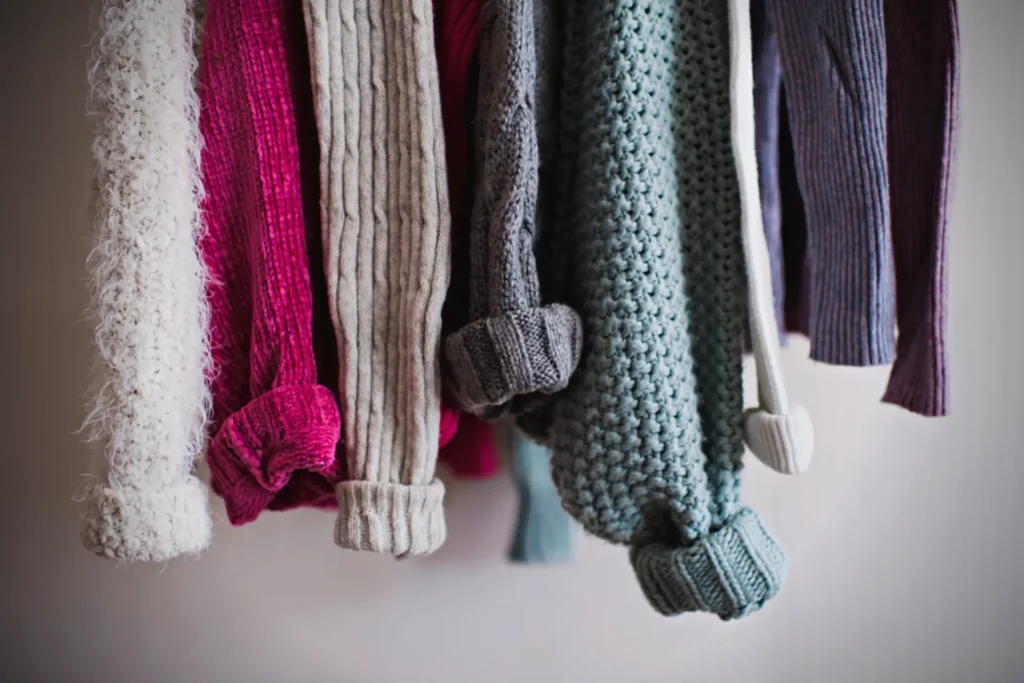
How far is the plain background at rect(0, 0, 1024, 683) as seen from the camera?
0.79 m

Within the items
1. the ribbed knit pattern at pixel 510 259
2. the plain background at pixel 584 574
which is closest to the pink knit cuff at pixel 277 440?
the ribbed knit pattern at pixel 510 259

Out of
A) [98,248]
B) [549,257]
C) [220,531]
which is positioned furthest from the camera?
[220,531]

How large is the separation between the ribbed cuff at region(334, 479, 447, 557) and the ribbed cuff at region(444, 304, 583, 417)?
91 millimetres

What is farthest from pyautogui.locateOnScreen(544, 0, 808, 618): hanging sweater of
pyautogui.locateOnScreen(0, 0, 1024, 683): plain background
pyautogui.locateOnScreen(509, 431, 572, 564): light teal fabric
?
pyautogui.locateOnScreen(0, 0, 1024, 683): plain background

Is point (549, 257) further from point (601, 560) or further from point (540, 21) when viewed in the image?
point (601, 560)

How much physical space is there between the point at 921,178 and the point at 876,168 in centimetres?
9

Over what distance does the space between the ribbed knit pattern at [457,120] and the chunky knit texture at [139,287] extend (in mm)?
200

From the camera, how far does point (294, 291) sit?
1.51 feet

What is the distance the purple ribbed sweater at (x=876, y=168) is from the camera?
1.55 ft

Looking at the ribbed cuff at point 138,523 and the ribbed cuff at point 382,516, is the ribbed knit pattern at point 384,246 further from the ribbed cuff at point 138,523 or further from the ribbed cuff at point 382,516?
the ribbed cuff at point 138,523

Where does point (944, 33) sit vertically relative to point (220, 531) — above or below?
above

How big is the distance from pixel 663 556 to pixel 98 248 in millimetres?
480

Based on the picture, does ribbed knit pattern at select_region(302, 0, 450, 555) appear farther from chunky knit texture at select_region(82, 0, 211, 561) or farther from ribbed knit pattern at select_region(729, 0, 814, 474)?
ribbed knit pattern at select_region(729, 0, 814, 474)

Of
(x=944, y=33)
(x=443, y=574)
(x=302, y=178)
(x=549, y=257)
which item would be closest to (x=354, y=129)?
(x=302, y=178)
